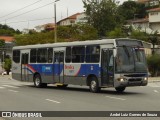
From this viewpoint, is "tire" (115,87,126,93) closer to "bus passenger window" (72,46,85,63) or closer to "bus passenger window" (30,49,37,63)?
"bus passenger window" (72,46,85,63)

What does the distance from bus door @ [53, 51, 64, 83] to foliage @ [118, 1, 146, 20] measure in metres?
90.1

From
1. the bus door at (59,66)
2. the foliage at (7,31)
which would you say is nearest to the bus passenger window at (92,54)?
the bus door at (59,66)

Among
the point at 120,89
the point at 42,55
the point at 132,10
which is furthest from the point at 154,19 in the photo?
the point at 120,89

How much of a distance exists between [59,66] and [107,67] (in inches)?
205

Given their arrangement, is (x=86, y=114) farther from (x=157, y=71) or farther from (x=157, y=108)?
(x=157, y=71)

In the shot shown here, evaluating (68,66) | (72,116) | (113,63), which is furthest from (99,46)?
(72,116)

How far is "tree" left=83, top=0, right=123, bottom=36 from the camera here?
9800 centimetres

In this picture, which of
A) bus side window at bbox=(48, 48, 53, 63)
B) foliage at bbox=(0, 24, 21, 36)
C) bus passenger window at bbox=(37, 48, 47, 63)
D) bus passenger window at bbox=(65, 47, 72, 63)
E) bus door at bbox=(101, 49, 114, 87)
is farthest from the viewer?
foliage at bbox=(0, 24, 21, 36)

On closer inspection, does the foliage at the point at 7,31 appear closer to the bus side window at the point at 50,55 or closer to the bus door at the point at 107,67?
the bus side window at the point at 50,55

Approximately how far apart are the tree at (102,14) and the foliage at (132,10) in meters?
19.4

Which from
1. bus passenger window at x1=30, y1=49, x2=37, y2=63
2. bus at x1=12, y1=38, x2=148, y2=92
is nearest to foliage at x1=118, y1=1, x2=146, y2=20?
bus passenger window at x1=30, y1=49, x2=37, y2=63

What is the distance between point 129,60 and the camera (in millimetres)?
23578

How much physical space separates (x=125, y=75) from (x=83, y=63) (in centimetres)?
358

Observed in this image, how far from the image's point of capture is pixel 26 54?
1280 inches
